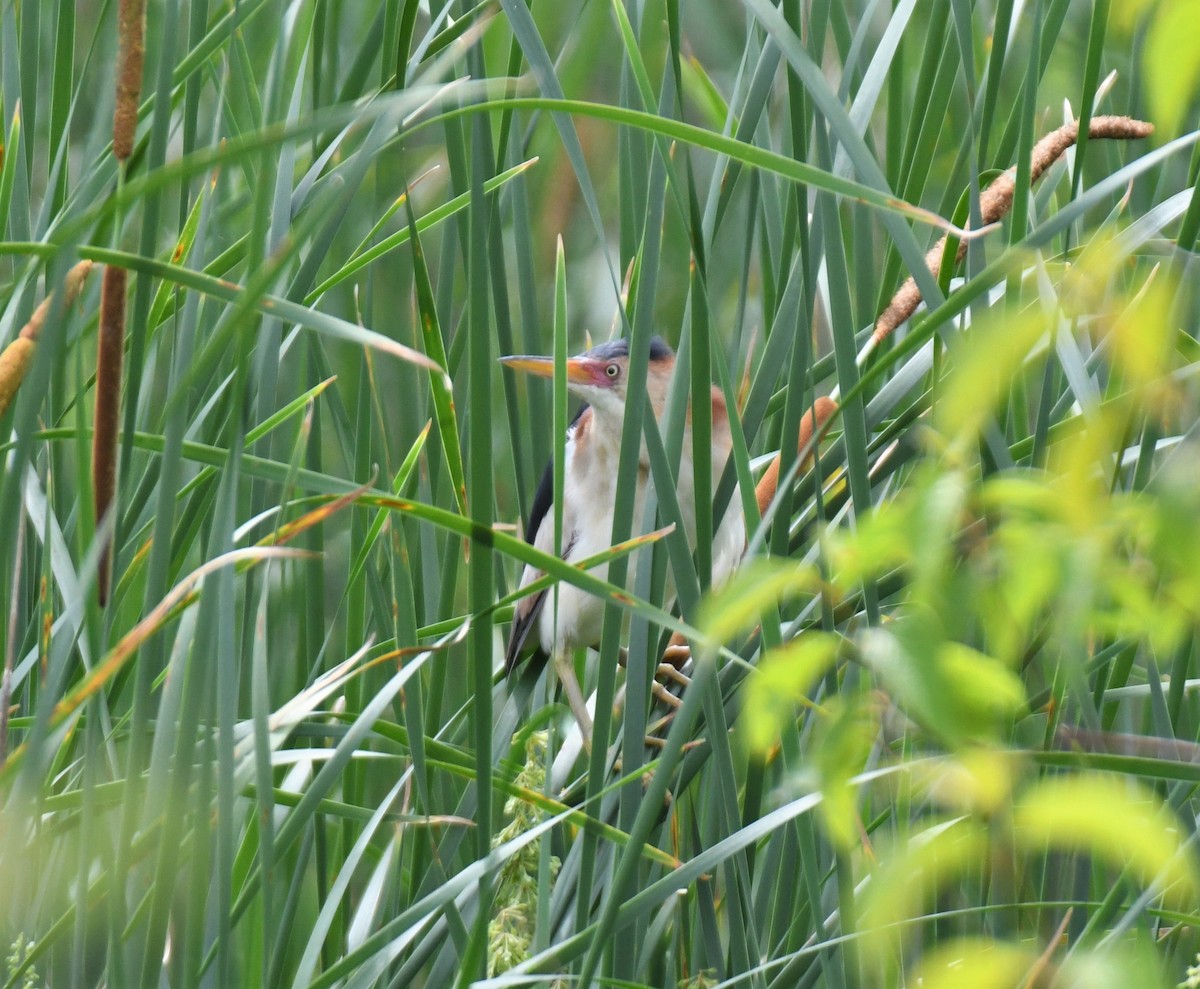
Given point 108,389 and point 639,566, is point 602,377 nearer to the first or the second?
point 639,566

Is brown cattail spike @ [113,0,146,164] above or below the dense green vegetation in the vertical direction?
above

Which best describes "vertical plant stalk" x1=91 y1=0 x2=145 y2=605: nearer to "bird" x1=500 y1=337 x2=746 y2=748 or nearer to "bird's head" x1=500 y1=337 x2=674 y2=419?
"bird" x1=500 y1=337 x2=746 y2=748

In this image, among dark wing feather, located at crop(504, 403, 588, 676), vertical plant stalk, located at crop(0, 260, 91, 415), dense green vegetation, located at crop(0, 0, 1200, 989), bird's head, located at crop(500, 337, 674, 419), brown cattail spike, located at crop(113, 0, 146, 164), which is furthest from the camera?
bird's head, located at crop(500, 337, 674, 419)

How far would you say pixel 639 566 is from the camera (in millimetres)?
1100

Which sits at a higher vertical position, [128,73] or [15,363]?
[128,73]

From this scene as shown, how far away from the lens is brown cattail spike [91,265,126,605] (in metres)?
0.87

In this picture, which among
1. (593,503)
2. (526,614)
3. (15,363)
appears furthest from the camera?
(593,503)

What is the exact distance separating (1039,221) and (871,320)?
20cm

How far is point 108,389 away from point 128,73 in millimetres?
204

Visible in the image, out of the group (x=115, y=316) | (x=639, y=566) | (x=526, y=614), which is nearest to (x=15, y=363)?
(x=115, y=316)

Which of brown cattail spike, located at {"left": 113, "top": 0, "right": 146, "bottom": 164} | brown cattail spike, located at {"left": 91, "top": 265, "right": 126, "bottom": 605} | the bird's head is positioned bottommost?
the bird's head

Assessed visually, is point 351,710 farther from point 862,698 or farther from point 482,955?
point 862,698

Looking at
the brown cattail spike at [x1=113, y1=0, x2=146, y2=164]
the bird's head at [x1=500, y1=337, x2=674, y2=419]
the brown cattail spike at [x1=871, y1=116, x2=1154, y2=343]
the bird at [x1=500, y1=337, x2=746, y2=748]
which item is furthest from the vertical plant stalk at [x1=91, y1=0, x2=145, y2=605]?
the bird's head at [x1=500, y1=337, x2=674, y2=419]

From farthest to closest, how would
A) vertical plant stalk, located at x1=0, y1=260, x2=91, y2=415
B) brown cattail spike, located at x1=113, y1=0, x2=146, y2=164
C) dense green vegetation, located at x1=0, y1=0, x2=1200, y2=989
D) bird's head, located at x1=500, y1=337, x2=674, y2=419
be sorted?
bird's head, located at x1=500, y1=337, x2=674, y2=419
vertical plant stalk, located at x1=0, y1=260, x2=91, y2=415
brown cattail spike, located at x1=113, y1=0, x2=146, y2=164
dense green vegetation, located at x1=0, y1=0, x2=1200, y2=989
